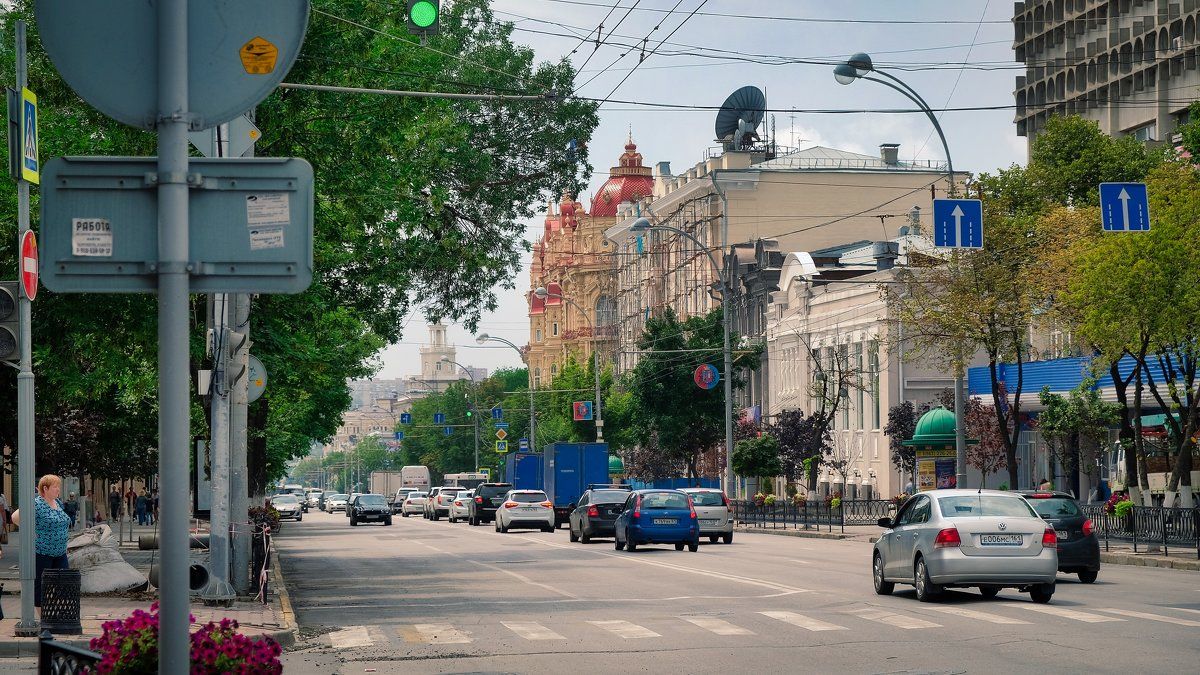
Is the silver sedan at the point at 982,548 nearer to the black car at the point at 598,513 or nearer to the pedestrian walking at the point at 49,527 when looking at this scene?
the pedestrian walking at the point at 49,527

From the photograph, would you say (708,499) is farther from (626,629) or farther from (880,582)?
(626,629)

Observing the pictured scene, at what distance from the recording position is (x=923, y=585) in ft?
68.0

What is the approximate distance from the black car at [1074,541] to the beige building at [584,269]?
8537cm

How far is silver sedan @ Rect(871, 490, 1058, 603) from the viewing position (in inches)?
797

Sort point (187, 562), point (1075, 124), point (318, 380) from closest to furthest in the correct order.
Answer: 1. point (187, 562)
2. point (318, 380)
3. point (1075, 124)

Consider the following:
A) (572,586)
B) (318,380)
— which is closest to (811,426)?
(318,380)

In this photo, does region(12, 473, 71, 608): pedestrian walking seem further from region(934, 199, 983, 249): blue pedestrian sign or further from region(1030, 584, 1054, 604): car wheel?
region(934, 199, 983, 249): blue pedestrian sign

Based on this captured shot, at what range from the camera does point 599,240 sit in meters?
124

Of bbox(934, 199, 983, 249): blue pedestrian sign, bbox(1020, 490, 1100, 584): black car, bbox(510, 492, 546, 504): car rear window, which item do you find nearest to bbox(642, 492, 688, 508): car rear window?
bbox(934, 199, 983, 249): blue pedestrian sign

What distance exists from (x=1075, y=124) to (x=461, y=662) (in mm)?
56238

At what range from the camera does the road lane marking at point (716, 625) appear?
56.0ft

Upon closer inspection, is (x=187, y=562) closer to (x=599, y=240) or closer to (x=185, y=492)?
(x=185, y=492)

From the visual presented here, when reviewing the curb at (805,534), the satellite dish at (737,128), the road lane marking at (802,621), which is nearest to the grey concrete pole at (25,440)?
the road lane marking at (802,621)

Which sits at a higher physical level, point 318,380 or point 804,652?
point 318,380
